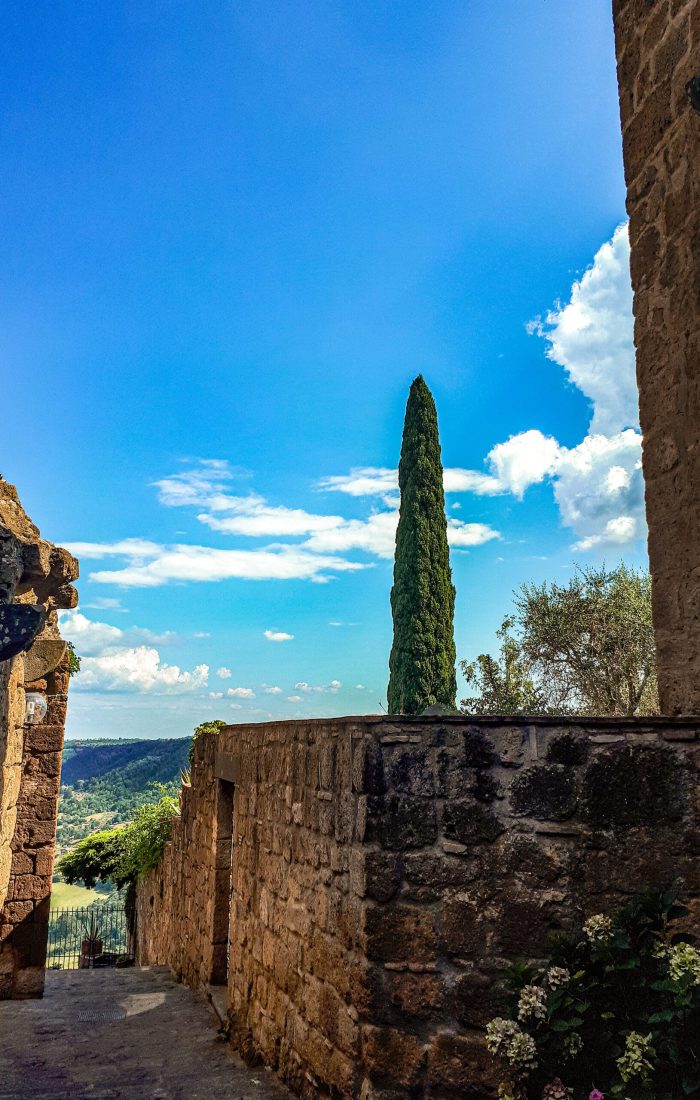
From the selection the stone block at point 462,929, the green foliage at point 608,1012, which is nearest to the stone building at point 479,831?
the stone block at point 462,929

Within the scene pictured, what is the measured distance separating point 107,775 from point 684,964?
45778 millimetres

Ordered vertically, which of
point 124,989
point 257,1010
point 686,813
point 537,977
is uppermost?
point 686,813

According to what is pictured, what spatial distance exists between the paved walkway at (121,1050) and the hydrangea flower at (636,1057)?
6.04 feet

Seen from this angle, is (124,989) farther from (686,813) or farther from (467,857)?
(686,813)

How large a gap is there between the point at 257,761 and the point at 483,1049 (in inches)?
99.7

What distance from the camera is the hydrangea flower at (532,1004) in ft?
9.37

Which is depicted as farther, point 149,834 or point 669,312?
point 149,834

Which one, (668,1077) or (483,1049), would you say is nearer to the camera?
(668,1077)

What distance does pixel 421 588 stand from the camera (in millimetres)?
17812

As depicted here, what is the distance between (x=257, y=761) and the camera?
5.21 meters

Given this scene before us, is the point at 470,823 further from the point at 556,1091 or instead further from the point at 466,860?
the point at 556,1091

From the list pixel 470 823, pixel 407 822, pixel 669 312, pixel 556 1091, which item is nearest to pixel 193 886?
pixel 407 822

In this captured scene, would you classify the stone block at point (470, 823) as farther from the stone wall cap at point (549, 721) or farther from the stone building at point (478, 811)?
the stone wall cap at point (549, 721)

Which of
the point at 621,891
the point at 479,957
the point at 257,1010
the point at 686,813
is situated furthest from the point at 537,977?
the point at 257,1010
